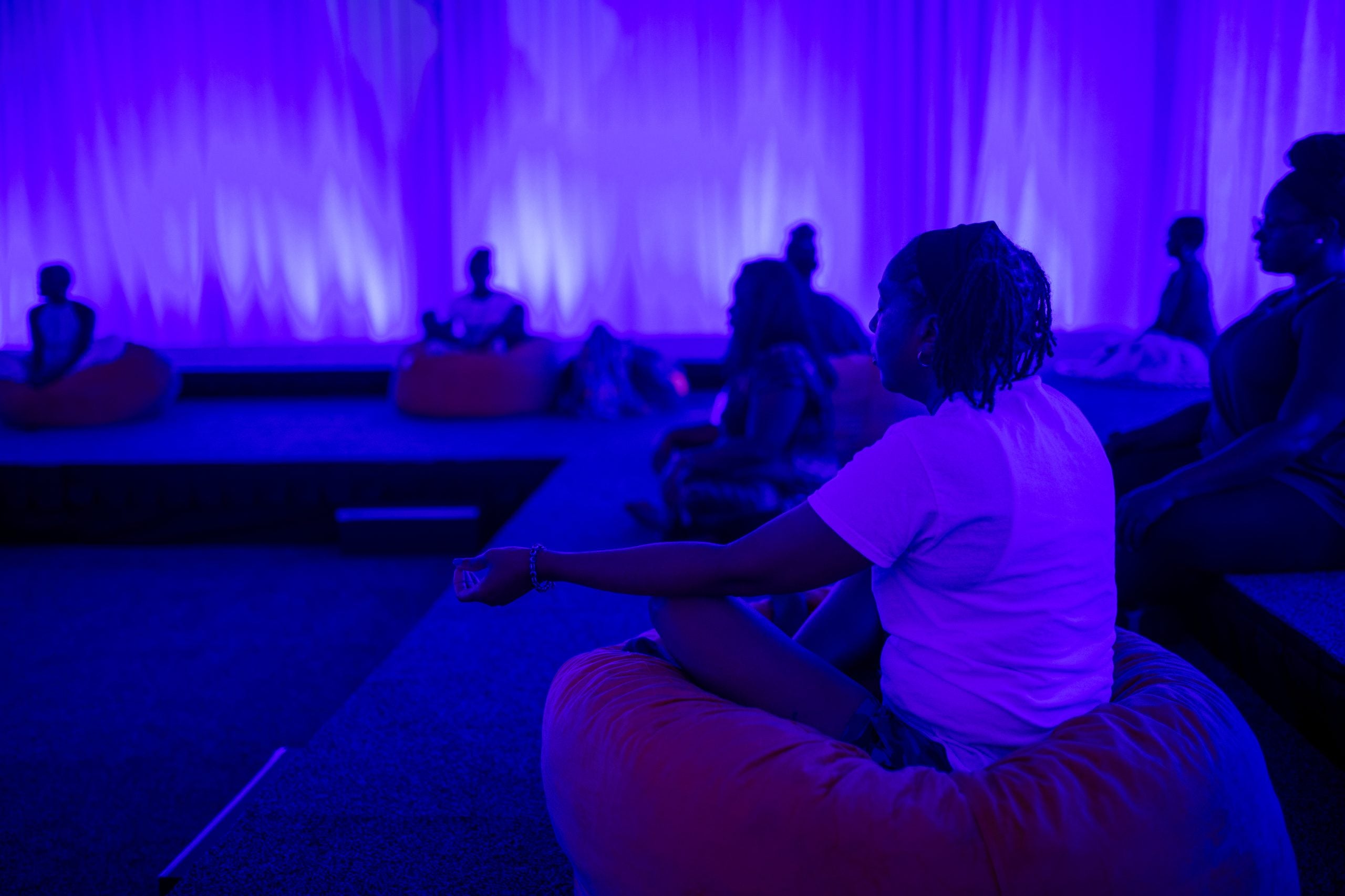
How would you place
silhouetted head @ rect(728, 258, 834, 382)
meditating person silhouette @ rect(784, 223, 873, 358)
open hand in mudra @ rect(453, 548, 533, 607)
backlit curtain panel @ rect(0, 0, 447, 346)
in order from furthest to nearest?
1. backlit curtain panel @ rect(0, 0, 447, 346)
2. meditating person silhouette @ rect(784, 223, 873, 358)
3. silhouetted head @ rect(728, 258, 834, 382)
4. open hand in mudra @ rect(453, 548, 533, 607)

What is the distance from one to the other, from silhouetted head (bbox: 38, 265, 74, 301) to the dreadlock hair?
16.7 ft

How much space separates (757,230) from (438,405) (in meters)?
2.75

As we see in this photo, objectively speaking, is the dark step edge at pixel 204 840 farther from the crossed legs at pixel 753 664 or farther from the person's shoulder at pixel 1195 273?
the person's shoulder at pixel 1195 273

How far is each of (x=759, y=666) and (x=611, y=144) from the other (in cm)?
591

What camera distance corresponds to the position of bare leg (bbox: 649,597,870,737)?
1.15 m

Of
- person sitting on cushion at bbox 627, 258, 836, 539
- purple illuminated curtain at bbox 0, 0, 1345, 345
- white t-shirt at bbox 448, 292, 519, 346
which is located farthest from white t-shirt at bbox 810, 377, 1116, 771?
A: purple illuminated curtain at bbox 0, 0, 1345, 345

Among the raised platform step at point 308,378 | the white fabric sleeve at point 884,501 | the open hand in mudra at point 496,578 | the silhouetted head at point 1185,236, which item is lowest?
the raised platform step at point 308,378

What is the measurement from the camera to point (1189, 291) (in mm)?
5098

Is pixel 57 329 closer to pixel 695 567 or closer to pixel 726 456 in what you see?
pixel 726 456

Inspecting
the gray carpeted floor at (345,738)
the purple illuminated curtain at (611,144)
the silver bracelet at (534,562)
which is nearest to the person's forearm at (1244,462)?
the gray carpeted floor at (345,738)

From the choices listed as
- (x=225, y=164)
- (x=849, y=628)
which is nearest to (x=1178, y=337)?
(x=849, y=628)

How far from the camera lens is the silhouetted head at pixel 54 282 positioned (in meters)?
4.85

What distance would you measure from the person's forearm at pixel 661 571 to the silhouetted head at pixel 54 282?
477 cm

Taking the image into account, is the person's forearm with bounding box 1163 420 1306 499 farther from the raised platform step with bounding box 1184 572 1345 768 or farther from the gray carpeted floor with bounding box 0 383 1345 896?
the gray carpeted floor with bounding box 0 383 1345 896
